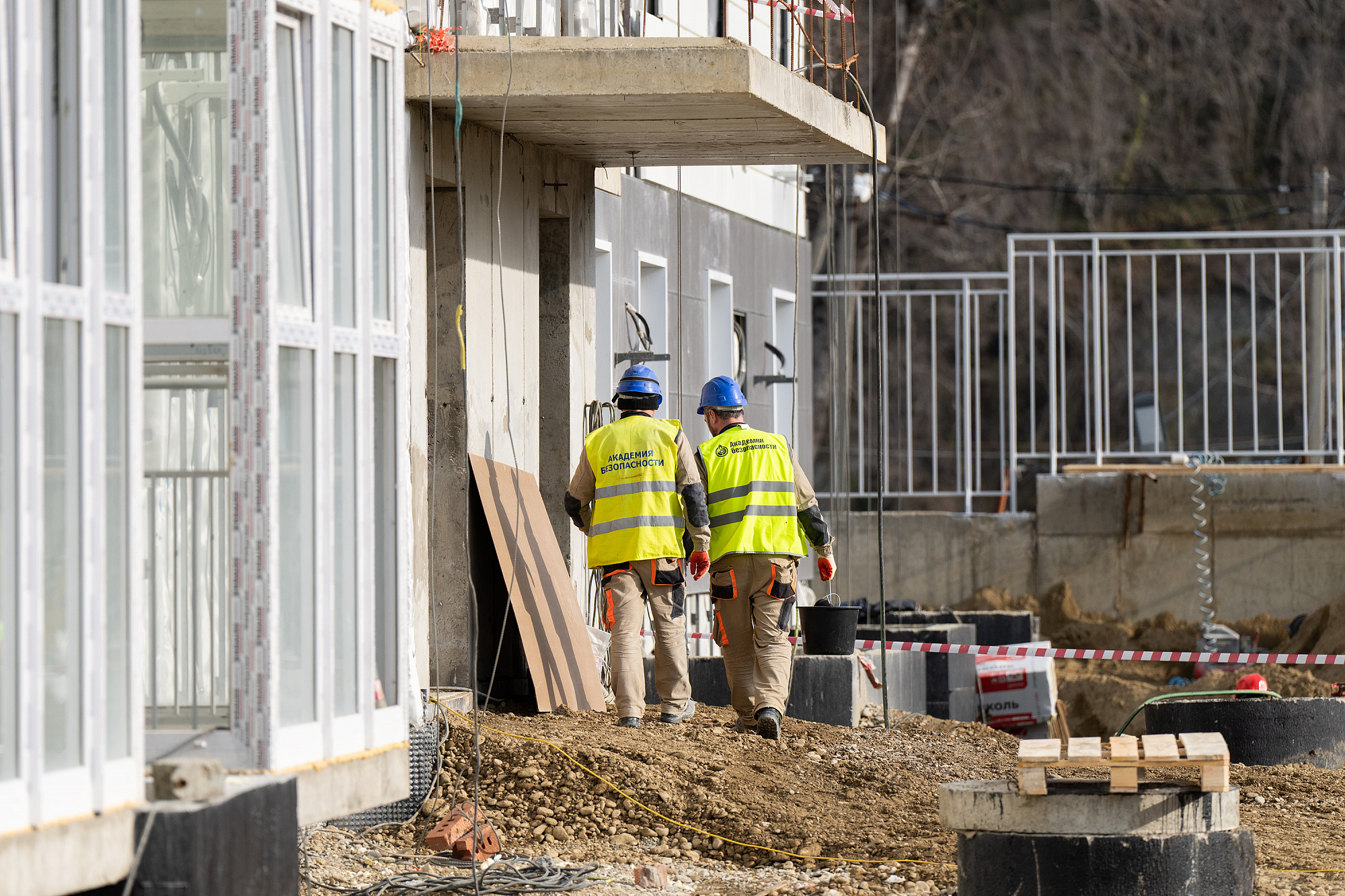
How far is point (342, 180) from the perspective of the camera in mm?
5891

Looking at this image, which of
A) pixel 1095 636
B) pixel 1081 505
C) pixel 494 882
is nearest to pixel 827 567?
pixel 494 882

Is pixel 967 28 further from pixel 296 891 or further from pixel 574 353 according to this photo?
pixel 296 891

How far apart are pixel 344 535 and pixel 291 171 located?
116 cm

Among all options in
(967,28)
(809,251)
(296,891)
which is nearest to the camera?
(296,891)

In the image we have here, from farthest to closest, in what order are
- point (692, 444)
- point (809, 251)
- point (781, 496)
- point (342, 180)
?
point (809, 251) < point (692, 444) < point (781, 496) < point (342, 180)

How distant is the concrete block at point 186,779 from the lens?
16.4ft

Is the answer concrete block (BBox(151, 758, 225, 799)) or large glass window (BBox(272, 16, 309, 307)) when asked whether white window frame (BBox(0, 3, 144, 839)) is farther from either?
large glass window (BBox(272, 16, 309, 307))

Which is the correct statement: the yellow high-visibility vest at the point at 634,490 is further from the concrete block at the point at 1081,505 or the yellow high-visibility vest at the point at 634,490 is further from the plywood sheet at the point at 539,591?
the concrete block at the point at 1081,505

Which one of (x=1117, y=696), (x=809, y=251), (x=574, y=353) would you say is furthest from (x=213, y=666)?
(x=809, y=251)

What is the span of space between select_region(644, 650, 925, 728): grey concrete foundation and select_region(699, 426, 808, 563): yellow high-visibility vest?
51.2 inches

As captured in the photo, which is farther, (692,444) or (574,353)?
(692,444)

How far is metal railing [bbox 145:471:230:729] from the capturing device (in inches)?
239

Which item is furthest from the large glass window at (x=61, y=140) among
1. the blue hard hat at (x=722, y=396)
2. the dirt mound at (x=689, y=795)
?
the blue hard hat at (x=722, y=396)

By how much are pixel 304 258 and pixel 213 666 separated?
1.41 meters
